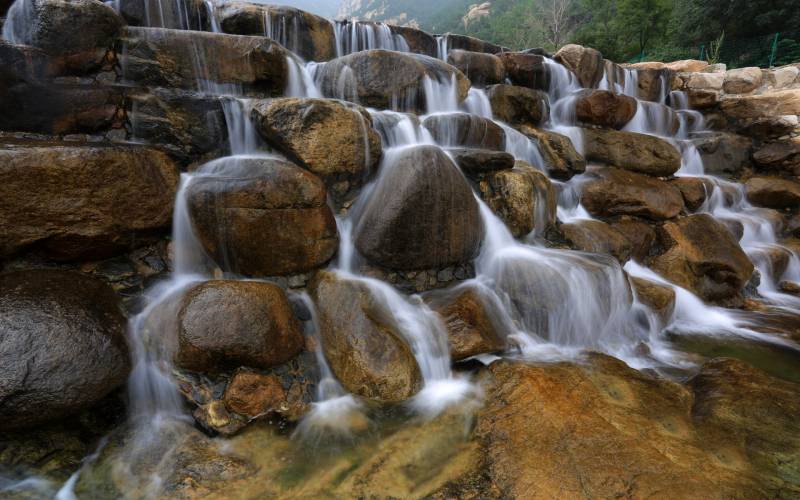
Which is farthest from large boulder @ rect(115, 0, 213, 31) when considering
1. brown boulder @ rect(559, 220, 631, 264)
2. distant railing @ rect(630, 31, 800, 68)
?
distant railing @ rect(630, 31, 800, 68)

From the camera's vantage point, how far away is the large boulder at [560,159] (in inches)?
265

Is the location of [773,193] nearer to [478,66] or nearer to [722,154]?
[722,154]

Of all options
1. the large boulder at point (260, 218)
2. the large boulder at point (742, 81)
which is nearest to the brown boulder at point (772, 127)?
the large boulder at point (742, 81)

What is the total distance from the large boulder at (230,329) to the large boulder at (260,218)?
51cm

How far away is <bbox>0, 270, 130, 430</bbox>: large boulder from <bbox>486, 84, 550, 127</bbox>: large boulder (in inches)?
295

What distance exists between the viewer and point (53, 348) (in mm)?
2596

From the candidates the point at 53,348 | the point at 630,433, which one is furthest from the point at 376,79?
the point at 630,433

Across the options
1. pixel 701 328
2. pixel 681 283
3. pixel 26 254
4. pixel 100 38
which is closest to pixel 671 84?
pixel 681 283

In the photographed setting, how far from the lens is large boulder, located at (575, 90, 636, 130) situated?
330 inches

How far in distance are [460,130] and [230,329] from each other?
4.68 m

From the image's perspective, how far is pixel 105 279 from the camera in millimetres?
3539

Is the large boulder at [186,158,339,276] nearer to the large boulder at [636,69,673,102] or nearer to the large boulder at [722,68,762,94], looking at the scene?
the large boulder at [636,69,673,102]

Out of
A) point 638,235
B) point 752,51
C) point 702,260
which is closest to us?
point 702,260

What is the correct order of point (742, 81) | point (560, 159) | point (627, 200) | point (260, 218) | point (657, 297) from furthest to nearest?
point (742, 81) → point (560, 159) → point (627, 200) → point (657, 297) → point (260, 218)
